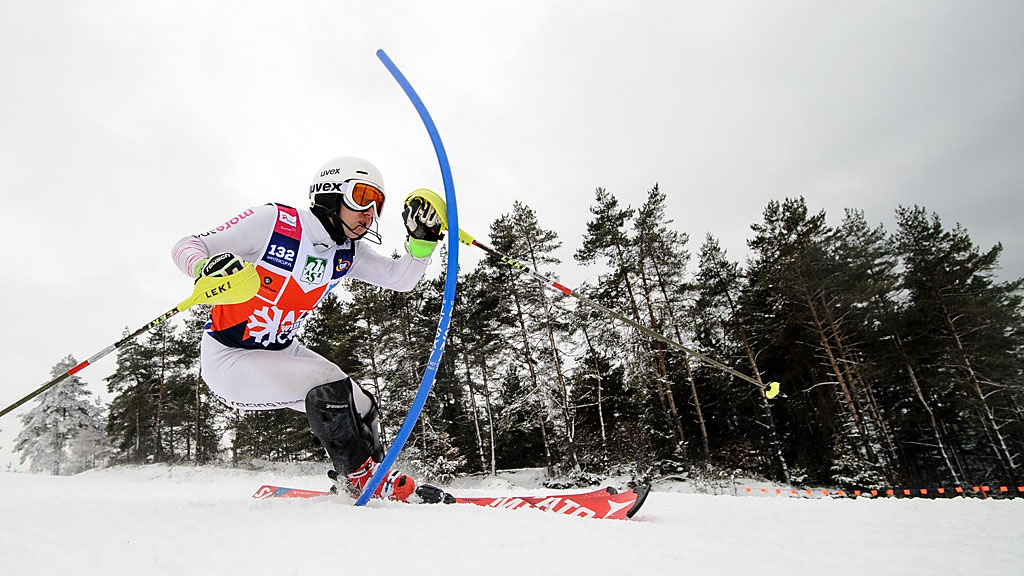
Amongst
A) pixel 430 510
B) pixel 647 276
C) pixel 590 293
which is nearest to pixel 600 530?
pixel 430 510

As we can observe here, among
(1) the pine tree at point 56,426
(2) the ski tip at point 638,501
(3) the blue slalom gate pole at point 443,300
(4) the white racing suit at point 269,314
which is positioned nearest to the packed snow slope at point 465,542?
(2) the ski tip at point 638,501

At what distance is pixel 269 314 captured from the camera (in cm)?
274

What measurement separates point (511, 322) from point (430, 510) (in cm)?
1538

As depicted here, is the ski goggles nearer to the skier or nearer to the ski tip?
the skier

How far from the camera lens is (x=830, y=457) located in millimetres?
16281

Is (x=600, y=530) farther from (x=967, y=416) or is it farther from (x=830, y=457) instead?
(x=967, y=416)

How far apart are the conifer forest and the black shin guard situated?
12.9 meters

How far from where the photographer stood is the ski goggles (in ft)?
9.62

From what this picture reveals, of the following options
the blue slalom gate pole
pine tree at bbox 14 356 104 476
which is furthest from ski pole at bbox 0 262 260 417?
pine tree at bbox 14 356 104 476

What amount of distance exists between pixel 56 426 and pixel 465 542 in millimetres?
40828

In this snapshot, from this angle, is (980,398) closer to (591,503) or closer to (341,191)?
(591,503)

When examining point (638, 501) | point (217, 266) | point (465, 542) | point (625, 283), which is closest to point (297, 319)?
point (217, 266)

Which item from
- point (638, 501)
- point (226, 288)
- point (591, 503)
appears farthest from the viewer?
point (591, 503)

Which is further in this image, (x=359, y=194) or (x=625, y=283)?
(x=625, y=283)
